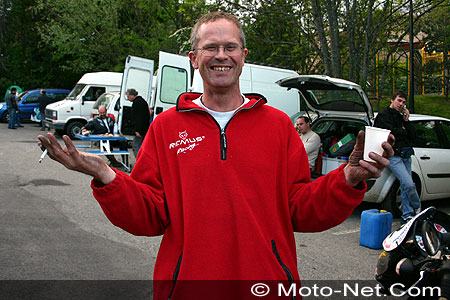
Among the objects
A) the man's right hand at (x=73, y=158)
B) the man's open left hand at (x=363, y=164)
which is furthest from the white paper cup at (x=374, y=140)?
the man's right hand at (x=73, y=158)

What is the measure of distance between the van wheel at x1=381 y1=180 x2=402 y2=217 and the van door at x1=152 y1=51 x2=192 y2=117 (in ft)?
19.7

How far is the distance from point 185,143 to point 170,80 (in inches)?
403

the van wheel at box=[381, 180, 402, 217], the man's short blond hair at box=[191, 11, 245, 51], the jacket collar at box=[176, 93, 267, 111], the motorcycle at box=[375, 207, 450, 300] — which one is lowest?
the van wheel at box=[381, 180, 402, 217]

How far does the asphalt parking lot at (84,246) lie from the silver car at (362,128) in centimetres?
66

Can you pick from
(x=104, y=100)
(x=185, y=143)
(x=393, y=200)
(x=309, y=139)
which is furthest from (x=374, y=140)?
(x=104, y=100)

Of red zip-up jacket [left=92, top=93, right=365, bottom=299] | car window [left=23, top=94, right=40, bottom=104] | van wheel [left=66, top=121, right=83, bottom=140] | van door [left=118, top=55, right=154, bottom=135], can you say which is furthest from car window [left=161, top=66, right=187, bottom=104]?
car window [left=23, top=94, right=40, bottom=104]

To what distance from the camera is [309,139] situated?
8406 mm

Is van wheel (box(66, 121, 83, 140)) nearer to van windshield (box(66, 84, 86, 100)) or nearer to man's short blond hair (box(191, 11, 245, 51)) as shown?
van windshield (box(66, 84, 86, 100))

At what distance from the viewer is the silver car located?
774 centimetres

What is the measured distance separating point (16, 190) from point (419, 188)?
7216 millimetres

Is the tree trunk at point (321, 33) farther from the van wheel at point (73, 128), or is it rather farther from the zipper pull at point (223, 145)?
the zipper pull at point (223, 145)

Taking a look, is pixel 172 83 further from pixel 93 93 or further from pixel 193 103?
pixel 193 103

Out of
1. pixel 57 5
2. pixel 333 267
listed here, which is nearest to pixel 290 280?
pixel 333 267

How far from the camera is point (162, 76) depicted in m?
12.0
